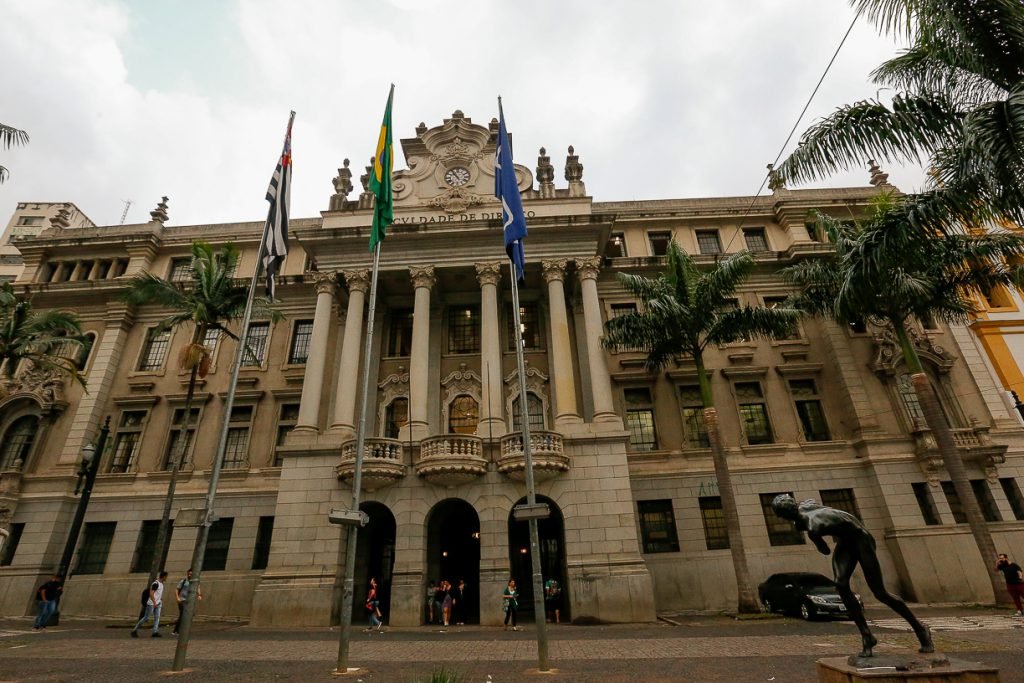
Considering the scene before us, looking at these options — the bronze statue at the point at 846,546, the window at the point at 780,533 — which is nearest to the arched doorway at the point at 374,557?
the window at the point at 780,533

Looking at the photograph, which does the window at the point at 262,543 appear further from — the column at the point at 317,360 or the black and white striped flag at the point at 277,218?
the black and white striped flag at the point at 277,218

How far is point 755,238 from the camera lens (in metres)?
30.0

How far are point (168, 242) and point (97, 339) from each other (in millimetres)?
6975

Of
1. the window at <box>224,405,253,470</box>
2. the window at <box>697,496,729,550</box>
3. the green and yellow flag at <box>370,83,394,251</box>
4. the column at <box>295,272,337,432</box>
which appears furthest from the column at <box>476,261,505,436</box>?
the window at <box>224,405,253,470</box>

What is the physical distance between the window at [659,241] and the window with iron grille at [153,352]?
1096 inches

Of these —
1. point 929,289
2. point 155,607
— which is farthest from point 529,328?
point 155,607

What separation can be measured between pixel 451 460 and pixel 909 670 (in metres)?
15.4

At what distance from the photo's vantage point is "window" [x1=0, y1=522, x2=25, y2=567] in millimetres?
23281

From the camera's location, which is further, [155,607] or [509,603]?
[509,603]

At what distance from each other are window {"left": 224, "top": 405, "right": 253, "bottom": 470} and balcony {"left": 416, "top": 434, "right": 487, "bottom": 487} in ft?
35.6

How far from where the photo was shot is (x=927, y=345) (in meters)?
25.0

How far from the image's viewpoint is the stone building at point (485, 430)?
19.9m

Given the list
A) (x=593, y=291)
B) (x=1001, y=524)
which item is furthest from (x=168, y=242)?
(x=1001, y=524)

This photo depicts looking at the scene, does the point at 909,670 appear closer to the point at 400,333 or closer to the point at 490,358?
the point at 490,358
